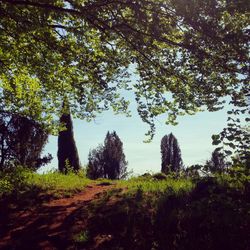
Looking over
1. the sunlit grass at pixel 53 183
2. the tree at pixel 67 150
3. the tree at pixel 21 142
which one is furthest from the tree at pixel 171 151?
the sunlit grass at pixel 53 183

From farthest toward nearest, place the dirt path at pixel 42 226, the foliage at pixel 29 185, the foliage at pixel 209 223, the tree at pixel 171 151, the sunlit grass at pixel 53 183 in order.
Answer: the tree at pixel 171 151 < the sunlit grass at pixel 53 183 < the foliage at pixel 29 185 < the dirt path at pixel 42 226 < the foliage at pixel 209 223

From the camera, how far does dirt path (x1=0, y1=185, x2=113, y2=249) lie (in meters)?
8.62

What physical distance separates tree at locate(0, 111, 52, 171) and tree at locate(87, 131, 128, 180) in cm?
1768

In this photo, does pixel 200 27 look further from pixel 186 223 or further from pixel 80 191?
pixel 80 191

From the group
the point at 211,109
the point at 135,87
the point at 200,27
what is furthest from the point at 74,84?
the point at 200,27

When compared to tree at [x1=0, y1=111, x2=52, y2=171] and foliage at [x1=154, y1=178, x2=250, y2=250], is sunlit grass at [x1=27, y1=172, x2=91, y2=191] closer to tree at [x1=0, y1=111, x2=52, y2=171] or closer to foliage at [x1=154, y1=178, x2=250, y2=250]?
tree at [x1=0, y1=111, x2=52, y2=171]

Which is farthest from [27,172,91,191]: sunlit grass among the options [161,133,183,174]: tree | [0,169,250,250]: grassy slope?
[161,133,183,174]: tree

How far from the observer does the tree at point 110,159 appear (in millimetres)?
40594

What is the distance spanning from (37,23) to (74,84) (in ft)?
18.4

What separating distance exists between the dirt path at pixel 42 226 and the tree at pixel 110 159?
90.7ft

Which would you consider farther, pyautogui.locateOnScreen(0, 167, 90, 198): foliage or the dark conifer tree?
the dark conifer tree

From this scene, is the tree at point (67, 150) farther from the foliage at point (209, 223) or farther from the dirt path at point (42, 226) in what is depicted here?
the foliage at point (209, 223)

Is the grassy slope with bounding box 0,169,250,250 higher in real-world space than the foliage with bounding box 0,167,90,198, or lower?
lower

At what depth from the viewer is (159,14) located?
30.1 ft
